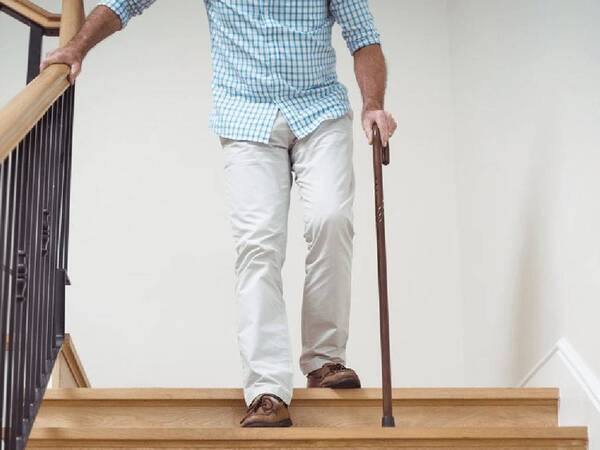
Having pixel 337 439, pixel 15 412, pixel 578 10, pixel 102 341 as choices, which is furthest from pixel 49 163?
pixel 102 341

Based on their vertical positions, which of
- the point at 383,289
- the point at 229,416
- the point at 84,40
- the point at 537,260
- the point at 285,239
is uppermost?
the point at 84,40

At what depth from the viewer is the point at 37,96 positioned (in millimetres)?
2102

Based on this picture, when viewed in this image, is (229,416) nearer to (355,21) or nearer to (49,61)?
(49,61)

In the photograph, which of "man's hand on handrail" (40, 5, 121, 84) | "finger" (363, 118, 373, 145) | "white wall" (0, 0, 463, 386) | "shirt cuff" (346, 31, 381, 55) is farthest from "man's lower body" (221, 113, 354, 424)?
"white wall" (0, 0, 463, 386)

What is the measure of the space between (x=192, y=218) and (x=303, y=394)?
2.08m

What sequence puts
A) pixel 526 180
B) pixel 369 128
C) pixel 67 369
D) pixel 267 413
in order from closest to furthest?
pixel 267 413 → pixel 369 128 → pixel 67 369 → pixel 526 180

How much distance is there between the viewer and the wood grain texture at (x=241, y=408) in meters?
2.60

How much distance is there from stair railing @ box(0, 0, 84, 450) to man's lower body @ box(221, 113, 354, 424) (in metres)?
0.47

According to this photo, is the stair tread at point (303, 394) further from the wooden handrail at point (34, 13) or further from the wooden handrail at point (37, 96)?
the wooden handrail at point (34, 13)

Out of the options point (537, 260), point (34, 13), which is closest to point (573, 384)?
point (537, 260)

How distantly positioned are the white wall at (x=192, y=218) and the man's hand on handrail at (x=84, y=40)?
187cm

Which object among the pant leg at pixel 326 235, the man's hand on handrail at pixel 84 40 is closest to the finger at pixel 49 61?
the man's hand on handrail at pixel 84 40

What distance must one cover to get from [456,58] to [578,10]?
1896mm

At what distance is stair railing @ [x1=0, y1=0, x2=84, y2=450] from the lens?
1.88 meters
